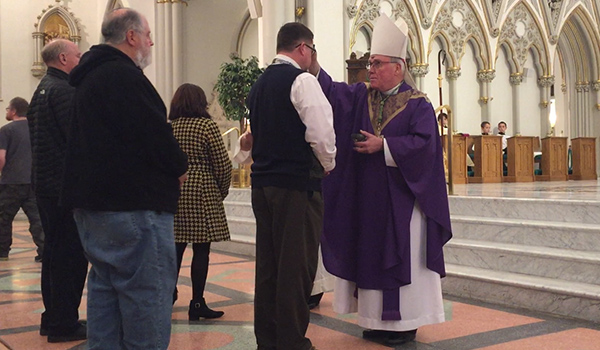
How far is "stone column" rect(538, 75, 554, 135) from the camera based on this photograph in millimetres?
15180

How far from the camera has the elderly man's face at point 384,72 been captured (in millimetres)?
3512

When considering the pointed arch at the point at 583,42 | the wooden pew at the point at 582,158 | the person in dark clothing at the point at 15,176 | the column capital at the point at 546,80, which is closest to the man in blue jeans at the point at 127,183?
the person in dark clothing at the point at 15,176

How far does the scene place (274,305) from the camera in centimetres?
305

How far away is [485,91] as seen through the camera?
13992mm

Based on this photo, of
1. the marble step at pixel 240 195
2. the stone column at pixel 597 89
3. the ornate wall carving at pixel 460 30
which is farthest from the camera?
the stone column at pixel 597 89

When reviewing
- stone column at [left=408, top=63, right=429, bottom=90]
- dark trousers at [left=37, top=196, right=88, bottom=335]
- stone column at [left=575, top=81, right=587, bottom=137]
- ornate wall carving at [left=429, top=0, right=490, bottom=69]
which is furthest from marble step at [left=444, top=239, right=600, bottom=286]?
→ stone column at [left=575, top=81, right=587, bottom=137]

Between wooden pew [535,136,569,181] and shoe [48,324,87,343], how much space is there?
10.6m

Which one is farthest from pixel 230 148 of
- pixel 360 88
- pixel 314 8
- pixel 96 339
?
pixel 96 339

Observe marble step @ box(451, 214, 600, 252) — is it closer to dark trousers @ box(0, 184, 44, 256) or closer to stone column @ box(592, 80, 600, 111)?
dark trousers @ box(0, 184, 44, 256)

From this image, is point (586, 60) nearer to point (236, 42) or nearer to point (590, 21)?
point (590, 21)

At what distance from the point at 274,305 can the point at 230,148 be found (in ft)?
38.5

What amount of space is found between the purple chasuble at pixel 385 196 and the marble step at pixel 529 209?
193cm

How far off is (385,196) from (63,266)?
68.2 inches

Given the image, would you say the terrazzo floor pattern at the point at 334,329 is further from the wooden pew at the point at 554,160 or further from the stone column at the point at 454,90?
the stone column at the point at 454,90
